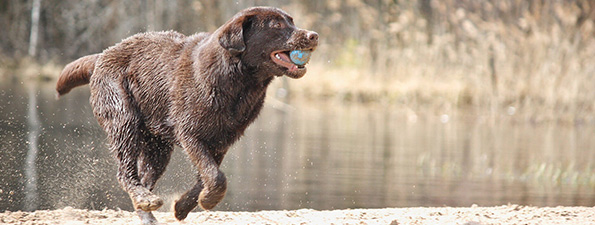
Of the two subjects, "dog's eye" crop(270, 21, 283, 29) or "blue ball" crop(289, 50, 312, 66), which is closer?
"blue ball" crop(289, 50, 312, 66)

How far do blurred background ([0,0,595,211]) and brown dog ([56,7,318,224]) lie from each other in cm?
146

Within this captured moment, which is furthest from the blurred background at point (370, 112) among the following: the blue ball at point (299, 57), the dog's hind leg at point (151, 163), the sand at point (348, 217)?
the blue ball at point (299, 57)

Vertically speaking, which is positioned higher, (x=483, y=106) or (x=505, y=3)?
(x=505, y=3)

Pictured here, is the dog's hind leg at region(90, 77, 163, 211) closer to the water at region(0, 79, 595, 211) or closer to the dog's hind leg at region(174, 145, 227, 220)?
the dog's hind leg at region(174, 145, 227, 220)

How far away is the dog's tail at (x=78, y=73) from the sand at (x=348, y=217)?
101 cm

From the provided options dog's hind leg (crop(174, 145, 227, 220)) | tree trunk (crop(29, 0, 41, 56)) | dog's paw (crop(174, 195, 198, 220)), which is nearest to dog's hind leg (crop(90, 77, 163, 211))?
dog's paw (crop(174, 195, 198, 220))

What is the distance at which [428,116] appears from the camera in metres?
18.1

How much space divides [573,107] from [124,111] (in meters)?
12.3

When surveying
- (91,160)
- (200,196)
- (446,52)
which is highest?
(200,196)

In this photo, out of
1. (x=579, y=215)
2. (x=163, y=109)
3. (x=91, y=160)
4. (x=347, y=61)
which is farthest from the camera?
(x=347, y=61)

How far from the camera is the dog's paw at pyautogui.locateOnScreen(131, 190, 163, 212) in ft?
18.6

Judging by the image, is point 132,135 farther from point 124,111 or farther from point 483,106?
point 483,106

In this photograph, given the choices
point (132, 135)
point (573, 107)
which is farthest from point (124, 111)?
point (573, 107)

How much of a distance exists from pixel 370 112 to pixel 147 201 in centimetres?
1321
